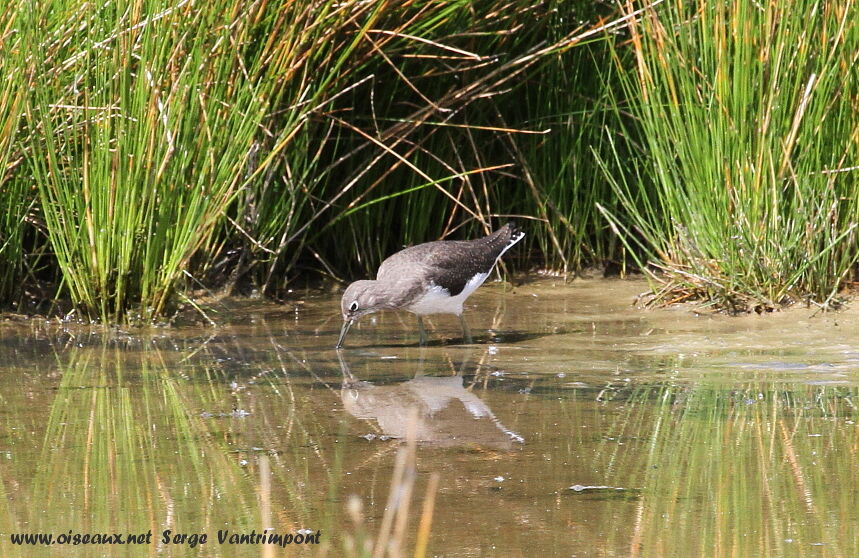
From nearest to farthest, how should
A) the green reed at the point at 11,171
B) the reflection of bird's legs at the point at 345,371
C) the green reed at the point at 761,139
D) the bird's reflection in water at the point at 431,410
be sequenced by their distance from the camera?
1. the bird's reflection in water at the point at 431,410
2. the reflection of bird's legs at the point at 345,371
3. the green reed at the point at 11,171
4. the green reed at the point at 761,139

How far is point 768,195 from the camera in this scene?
632 centimetres

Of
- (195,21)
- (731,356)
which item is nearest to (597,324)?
(731,356)

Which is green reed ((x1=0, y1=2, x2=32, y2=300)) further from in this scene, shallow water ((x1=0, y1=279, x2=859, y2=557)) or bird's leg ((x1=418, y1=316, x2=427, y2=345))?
bird's leg ((x1=418, y1=316, x2=427, y2=345))

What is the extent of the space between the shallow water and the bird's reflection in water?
16 mm

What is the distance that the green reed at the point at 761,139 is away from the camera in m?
6.17

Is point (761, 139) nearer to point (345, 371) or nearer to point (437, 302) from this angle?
point (437, 302)

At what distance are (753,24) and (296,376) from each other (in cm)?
287

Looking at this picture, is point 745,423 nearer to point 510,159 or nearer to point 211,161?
point 211,161

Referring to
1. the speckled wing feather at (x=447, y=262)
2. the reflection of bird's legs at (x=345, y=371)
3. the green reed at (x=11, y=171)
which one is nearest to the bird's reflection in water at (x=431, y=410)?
the reflection of bird's legs at (x=345, y=371)

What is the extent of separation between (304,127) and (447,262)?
1193mm

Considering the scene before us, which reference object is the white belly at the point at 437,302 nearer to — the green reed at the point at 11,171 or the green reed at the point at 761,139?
the green reed at the point at 761,139

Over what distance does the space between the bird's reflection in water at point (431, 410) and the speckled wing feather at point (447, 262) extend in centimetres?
88

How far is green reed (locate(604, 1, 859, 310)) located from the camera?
617 centimetres

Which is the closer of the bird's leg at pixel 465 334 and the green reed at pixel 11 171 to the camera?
the green reed at pixel 11 171
